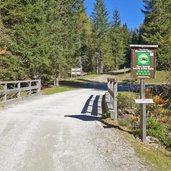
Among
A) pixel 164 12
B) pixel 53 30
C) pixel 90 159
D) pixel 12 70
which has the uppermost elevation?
pixel 164 12

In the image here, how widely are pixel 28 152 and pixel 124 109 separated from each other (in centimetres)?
731

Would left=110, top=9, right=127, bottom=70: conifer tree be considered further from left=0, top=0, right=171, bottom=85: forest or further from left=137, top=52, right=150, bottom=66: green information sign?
left=137, top=52, right=150, bottom=66: green information sign

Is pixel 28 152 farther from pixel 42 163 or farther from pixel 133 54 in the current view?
pixel 133 54

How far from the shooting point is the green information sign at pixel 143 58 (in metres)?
8.41

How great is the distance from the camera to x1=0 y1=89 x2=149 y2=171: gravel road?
6.39m

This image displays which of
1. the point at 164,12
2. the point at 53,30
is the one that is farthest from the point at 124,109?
the point at 164,12

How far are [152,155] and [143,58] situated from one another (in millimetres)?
2445

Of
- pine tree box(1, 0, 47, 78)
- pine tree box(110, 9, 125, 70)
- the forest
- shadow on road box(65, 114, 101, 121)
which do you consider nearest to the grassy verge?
shadow on road box(65, 114, 101, 121)

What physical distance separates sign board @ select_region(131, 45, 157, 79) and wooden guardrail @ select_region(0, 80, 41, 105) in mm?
8367

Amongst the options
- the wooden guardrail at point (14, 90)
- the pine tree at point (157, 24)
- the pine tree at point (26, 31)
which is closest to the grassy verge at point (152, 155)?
the wooden guardrail at point (14, 90)

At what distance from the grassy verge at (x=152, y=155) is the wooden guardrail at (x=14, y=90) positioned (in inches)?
320

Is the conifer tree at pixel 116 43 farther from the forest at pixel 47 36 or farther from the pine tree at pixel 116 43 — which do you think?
the forest at pixel 47 36

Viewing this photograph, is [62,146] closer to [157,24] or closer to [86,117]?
[86,117]

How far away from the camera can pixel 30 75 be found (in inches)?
993
